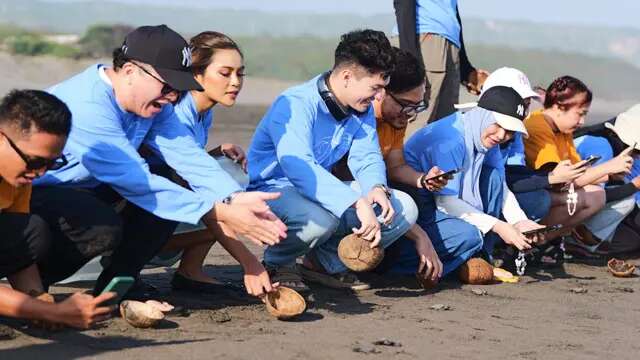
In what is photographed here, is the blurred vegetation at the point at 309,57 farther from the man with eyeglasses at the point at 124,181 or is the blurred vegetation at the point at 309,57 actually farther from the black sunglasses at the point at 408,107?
the man with eyeglasses at the point at 124,181

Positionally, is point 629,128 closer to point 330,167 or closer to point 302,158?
point 330,167

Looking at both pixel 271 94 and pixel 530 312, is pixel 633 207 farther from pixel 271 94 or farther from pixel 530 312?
pixel 271 94

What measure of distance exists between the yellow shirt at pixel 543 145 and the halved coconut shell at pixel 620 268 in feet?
2.22

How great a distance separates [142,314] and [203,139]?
3.81 feet

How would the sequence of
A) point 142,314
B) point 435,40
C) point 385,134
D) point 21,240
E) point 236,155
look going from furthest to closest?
point 435,40 → point 385,134 → point 236,155 → point 142,314 → point 21,240

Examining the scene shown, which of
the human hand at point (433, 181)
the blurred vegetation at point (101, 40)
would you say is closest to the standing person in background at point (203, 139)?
the human hand at point (433, 181)

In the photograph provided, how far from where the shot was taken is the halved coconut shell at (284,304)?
5.38m

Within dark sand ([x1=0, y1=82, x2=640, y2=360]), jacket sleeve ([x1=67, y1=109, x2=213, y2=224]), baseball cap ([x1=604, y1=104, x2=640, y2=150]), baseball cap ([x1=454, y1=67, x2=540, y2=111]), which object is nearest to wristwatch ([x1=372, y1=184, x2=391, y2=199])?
dark sand ([x1=0, y1=82, x2=640, y2=360])

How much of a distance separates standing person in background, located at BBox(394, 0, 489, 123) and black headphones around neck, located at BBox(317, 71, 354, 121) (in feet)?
6.39

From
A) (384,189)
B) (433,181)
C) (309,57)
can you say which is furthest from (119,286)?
A: (309,57)

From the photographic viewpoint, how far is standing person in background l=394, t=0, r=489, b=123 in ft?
26.0

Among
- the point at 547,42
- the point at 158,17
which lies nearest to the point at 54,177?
the point at 158,17

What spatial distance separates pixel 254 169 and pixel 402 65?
952 millimetres

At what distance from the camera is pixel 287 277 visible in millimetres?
6125
